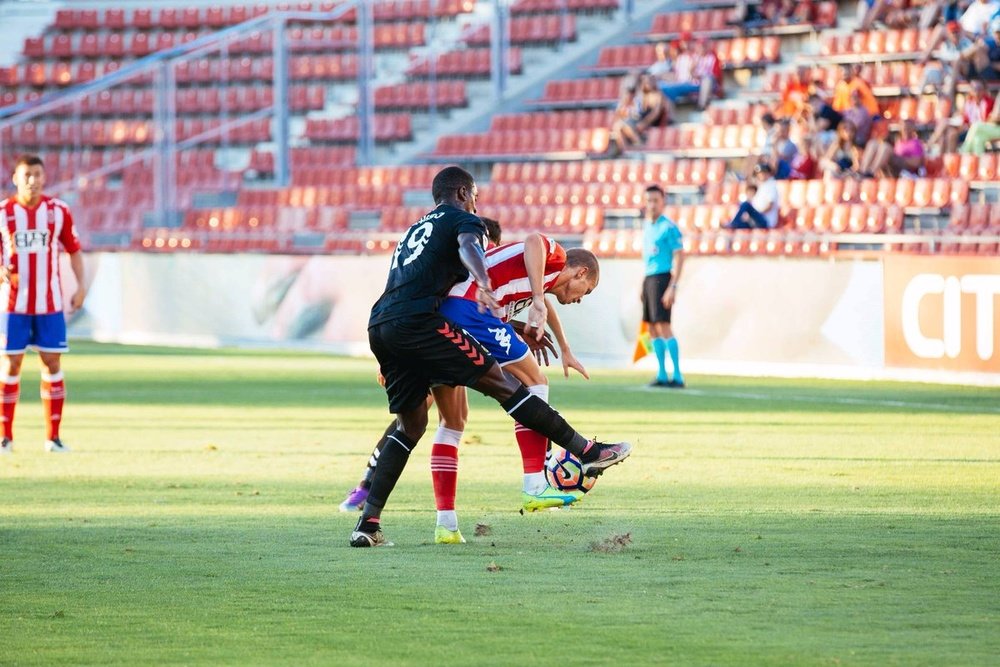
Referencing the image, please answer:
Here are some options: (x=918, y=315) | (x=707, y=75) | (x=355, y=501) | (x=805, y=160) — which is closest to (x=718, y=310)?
(x=918, y=315)

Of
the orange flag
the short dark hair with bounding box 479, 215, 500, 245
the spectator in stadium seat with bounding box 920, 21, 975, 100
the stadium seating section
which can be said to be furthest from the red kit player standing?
the spectator in stadium seat with bounding box 920, 21, 975, 100

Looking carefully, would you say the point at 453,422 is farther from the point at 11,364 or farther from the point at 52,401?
the point at 11,364

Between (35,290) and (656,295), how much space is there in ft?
22.9

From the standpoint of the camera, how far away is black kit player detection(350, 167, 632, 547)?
8.05 meters

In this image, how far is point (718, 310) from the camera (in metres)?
19.9

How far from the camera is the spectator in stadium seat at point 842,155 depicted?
2377 centimetres

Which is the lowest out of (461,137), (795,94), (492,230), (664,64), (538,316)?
(461,137)

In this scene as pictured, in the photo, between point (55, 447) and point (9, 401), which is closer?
point (55, 447)

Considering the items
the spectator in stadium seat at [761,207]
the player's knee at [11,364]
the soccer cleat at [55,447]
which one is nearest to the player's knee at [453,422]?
the soccer cleat at [55,447]

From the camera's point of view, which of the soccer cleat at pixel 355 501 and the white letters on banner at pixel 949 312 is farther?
the white letters on banner at pixel 949 312

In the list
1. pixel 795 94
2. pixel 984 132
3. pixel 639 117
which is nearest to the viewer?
pixel 984 132

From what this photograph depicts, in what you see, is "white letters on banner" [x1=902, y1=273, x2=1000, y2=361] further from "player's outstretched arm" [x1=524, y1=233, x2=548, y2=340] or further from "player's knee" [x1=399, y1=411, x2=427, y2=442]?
"player's knee" [x1=399, y1=411, x2=427, y2=442]

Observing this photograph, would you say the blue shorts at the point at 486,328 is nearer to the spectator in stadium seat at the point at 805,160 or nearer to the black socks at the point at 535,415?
the black socks at the point at 535,415

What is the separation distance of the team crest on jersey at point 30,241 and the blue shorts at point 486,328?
5.90 metres
